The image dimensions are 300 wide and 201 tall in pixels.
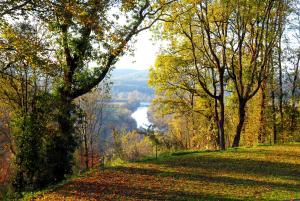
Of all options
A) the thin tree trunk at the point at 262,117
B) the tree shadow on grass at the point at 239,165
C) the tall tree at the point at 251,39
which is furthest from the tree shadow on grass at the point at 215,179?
the thin tree trunk at the point at 262,117

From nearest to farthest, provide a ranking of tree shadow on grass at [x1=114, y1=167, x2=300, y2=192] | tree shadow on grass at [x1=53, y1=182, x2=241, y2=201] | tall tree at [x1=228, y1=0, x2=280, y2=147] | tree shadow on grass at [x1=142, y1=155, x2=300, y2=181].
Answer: tree shadow on grass at [x1=53, y1=182, x2=241, y2=201]
tree shadow on grass at [x1=114, y1=167, x2=300, y2=192]
tree shadow on grass at [x1=142, y1=155, x2=300, y2=181]
tall tree at [x1=228, y1=0, x2=280, y2=147]

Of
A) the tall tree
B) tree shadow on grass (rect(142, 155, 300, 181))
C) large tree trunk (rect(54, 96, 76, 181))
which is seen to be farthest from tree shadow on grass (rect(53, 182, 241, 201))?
the tall tree

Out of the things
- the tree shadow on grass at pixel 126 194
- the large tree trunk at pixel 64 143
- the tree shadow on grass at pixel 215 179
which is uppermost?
the large tree trunk at pixel 64 143

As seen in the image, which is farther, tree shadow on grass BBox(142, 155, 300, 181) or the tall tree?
the tall tree

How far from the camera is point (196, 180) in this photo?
15320 mm

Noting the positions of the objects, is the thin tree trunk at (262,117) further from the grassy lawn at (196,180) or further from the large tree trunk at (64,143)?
the large tree trunk at (64,143)

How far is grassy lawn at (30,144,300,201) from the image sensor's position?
516 inches

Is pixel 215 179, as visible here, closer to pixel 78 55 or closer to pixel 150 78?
pixel 78 55

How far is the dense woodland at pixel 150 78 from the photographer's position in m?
17.3

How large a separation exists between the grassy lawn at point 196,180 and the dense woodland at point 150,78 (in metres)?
3.22

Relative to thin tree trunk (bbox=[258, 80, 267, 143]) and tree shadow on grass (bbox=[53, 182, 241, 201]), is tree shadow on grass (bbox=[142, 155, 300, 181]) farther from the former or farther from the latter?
thin tree trunk (bbox=[258, 80, 267, 143])

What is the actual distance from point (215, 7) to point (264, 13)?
3.33 meters

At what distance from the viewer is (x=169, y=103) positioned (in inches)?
1344

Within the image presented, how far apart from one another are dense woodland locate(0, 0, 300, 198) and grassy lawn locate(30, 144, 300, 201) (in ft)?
10.6
